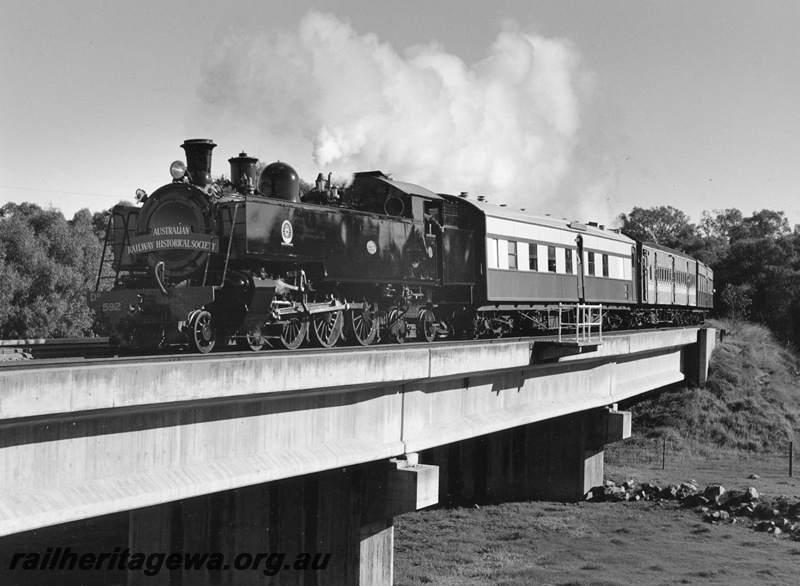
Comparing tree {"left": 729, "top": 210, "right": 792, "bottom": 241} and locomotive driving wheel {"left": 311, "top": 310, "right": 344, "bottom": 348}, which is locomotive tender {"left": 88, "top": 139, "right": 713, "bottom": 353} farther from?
tree {"left": 729, "top": 210, "right": 792, "bottom": 241}

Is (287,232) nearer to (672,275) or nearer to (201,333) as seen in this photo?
(201,333)

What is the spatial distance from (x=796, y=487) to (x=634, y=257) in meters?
10.7

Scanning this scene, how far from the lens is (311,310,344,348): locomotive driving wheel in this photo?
16984 mm

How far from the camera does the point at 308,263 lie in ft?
54.9

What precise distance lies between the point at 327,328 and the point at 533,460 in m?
13.9

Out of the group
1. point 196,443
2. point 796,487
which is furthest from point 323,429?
point 796,487

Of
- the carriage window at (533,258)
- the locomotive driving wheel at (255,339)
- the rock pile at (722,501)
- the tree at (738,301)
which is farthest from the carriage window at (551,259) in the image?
the tree at (738,301)

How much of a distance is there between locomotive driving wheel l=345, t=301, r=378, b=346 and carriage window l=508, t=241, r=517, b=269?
6324 millimetres

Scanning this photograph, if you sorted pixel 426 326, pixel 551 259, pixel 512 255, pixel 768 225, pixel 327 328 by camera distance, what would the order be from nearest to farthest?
1. pixel 327 328
2. pixel 426 326
3. pixel 512 255
4. pixel 551 259
5. pixel 768 225

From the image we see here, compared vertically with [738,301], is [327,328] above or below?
below

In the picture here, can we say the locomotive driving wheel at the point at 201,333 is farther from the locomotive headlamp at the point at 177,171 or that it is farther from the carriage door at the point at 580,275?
the carriage door at the point at 580,275

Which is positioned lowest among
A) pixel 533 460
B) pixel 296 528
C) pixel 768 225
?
pixel 533 460

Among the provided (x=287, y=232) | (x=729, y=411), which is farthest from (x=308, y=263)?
(x=729, y=411)

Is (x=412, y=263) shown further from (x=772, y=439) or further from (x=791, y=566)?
(x=772, y=439)
